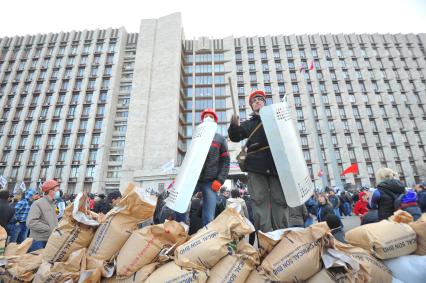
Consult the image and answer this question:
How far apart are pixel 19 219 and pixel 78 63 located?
43249 mm

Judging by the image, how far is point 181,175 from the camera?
2451 mm

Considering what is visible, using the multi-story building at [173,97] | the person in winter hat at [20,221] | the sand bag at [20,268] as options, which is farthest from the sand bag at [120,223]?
the multi-story building at [173,97]

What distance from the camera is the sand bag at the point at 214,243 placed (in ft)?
5.31

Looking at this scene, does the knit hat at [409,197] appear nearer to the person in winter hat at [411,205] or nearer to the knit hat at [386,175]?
the person in winter hat at [411,205]

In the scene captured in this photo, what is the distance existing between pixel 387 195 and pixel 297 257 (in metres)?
2.90

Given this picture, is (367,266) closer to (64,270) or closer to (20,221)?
(64,270)

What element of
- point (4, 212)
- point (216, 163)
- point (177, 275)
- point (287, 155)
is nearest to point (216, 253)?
point (177, 275)

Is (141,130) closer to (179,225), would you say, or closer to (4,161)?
(4,161)

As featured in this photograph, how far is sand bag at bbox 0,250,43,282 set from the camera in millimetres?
2018

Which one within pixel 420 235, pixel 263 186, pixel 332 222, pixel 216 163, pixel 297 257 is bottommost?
pixel 297 257

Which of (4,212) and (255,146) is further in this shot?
(4,212)

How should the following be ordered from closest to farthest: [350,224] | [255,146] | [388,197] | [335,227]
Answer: [335,227]
[255,146]
[388,197]
[350,224]

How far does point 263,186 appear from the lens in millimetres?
2627

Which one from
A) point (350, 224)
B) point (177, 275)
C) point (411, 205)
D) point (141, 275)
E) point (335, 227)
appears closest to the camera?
point (177, 275)
